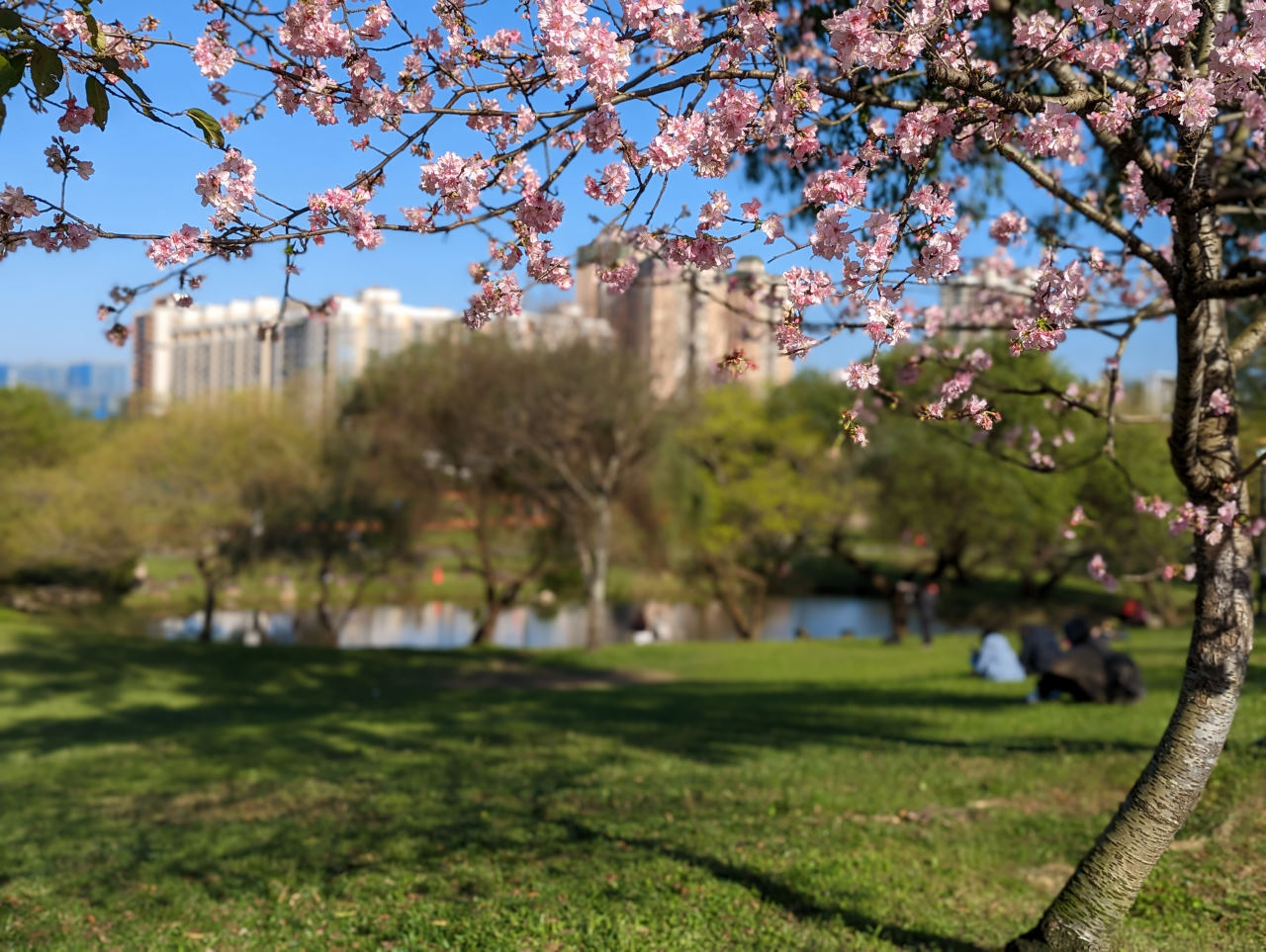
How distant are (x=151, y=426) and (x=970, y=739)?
25504 mm

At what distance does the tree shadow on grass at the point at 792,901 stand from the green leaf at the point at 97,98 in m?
3.87

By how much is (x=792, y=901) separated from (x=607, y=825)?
1.73 meters

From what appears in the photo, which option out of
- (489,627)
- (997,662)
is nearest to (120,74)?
(997,662)

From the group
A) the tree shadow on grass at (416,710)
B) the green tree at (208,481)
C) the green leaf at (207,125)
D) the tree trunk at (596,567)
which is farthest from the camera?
the green tree at (208,481)

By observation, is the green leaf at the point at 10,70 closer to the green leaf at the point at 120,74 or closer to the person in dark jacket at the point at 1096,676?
the green leaf at the point at 120,74

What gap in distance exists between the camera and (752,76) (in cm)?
324

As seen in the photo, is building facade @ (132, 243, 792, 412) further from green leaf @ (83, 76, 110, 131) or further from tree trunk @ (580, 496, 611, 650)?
tree trunk @ (580, 496, 611, 650)

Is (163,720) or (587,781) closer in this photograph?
(587,781)

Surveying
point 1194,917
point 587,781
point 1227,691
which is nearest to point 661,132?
point 1227,691

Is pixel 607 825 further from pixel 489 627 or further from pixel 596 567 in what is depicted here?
pixel 489 627

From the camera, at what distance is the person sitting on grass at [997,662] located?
1425 centimetres

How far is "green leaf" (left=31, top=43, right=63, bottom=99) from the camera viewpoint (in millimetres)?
2771

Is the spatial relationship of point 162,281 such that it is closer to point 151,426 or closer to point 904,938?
point 904,938

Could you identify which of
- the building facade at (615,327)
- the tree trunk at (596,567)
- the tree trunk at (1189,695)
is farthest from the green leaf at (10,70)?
the tree trunk at (596,567)
